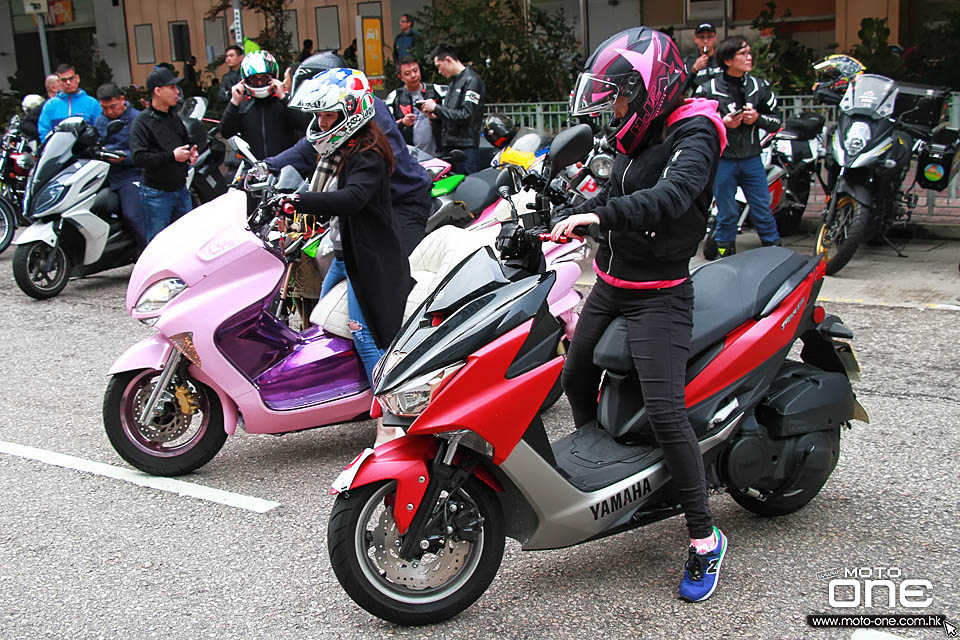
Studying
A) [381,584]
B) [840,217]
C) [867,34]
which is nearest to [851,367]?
[381,584]

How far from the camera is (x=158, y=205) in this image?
8781 millimetres

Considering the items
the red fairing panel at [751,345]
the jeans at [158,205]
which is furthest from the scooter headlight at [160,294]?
the jeans at [158,205]

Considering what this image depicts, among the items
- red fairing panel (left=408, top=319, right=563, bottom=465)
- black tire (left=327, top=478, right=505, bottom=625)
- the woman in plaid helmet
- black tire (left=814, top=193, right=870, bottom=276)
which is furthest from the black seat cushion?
black tire (left=327, top=478, right=505, bottom=625)

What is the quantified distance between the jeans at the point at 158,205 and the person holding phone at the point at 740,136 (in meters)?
4.29

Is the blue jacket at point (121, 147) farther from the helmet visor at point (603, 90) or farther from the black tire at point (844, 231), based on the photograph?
the helmet visor at point (603, 90)

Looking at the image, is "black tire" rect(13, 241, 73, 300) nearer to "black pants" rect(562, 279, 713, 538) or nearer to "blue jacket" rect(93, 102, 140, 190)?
"blue jacket" rect(93, 102, 140, 190)

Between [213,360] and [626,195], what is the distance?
2177mm

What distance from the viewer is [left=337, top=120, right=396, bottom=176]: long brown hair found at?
190 inches

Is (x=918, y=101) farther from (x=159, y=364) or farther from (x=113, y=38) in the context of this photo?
(x=113, y=38)

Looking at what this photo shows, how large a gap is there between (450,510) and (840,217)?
5.83 metres

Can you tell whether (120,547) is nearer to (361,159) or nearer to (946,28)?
(361,159)

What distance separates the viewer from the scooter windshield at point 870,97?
8.23 metres

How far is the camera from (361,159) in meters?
4.79

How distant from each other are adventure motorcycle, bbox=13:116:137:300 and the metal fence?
4.29 meters
